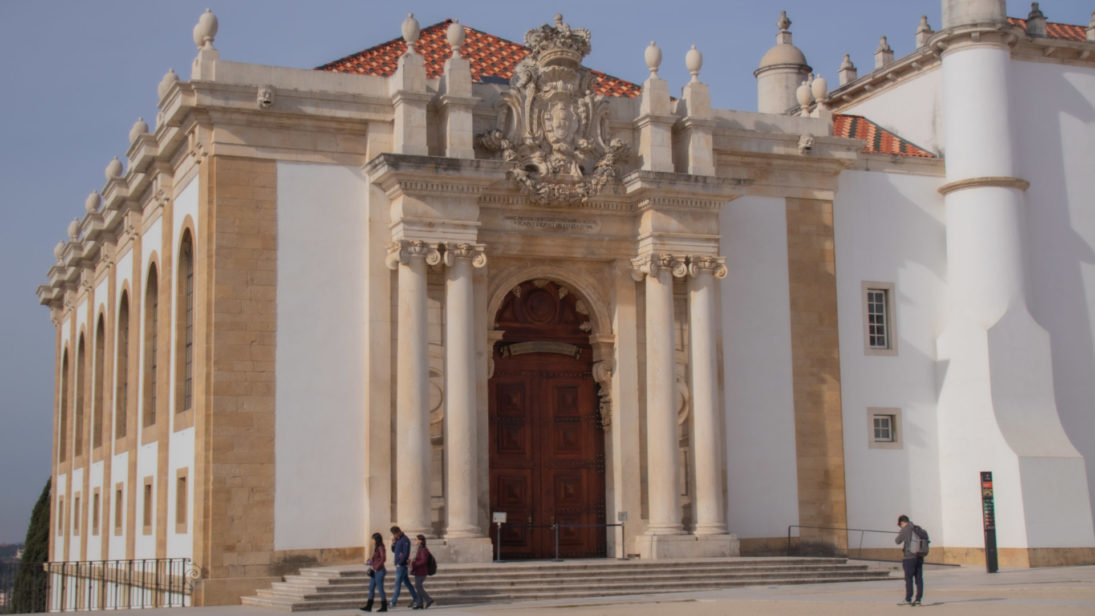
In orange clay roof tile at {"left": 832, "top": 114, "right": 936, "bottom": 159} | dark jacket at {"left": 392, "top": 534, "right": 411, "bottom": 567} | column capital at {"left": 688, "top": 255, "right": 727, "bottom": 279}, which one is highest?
orange clay roof tile at {"left": 832, "top": 114, "right": 936, "bottom": 159}

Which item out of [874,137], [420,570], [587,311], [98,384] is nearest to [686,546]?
[587,311]

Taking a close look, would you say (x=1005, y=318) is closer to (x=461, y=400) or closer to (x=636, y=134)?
(x=636, y=134)

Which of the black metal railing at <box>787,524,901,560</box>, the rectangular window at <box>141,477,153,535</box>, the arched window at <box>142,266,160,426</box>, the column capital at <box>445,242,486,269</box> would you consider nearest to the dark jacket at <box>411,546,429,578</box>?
the column capital at <box>445,242,486,269</box>

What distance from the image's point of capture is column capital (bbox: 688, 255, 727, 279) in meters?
28.1

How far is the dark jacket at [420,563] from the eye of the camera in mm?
21844

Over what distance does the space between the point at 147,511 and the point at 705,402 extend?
1189 centimetres

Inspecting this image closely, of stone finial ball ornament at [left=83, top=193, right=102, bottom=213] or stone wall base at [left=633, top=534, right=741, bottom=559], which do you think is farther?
stone finial ball ornament at [left=83, top=193, right=102, bottom=213]

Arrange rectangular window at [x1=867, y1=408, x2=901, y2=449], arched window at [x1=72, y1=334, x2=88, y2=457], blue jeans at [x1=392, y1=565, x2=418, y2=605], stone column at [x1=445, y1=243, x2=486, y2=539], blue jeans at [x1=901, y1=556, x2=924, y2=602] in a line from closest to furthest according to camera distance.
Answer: blue jeans at [x1=901, y1=556, x2=924, y2=602]
blue jeans at [x1=392, y1=565, x2=418, y2=605]
stone column at [x1=445, y1=243, x2=486, y2=539]
rectangular window at [x1=867, y1=408, x2=901, y2=449]
arched window at [x1=72, y1=334, x2=88, y2=457]

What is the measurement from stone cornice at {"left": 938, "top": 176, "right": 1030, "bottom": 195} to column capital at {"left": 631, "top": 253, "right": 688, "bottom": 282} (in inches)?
289

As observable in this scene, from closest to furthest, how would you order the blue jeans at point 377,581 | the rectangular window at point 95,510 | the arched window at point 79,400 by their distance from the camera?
the blue jeans at point 377,581
the rectangular window at point 95,510
the arched window at point 79,400

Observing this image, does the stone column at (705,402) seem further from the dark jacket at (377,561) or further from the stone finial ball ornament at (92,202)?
the stone finial ball ornament at (92,202)

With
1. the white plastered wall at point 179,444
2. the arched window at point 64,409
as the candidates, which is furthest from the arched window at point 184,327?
the arched window at point 64,409

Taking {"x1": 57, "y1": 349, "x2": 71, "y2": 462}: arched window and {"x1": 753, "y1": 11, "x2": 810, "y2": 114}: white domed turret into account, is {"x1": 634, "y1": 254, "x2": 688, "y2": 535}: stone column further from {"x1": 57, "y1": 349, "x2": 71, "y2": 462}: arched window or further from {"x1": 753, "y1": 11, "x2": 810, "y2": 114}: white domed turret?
{"x1": 57, "y1": 349, "x2": 71, "y2": 462}: arched window

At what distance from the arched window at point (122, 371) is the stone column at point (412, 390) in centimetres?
1080
